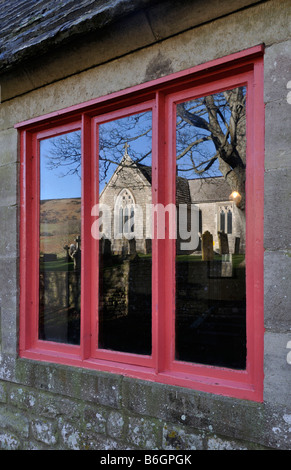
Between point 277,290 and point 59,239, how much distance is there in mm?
2085

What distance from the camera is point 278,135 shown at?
2043 mm

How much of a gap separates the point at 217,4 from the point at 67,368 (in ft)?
9.15

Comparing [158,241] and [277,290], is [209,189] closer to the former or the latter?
[158,241]

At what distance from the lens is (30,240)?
10.7ft

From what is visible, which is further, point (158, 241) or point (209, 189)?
point (209, 189)

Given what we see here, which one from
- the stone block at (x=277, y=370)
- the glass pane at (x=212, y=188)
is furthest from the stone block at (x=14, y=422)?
the stone block at (x=277, y=370)

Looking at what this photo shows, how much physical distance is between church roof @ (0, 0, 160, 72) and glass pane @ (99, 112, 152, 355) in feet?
2.27

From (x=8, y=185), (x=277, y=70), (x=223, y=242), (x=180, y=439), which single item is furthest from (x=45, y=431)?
(x=277, y=70)

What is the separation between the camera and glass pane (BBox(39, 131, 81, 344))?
320 cm

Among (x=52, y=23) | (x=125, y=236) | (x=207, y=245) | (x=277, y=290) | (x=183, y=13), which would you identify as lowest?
(x=277, y=290)

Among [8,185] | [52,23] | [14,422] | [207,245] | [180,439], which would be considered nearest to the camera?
[180,439]

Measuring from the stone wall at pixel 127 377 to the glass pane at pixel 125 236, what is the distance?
32 centimetres
